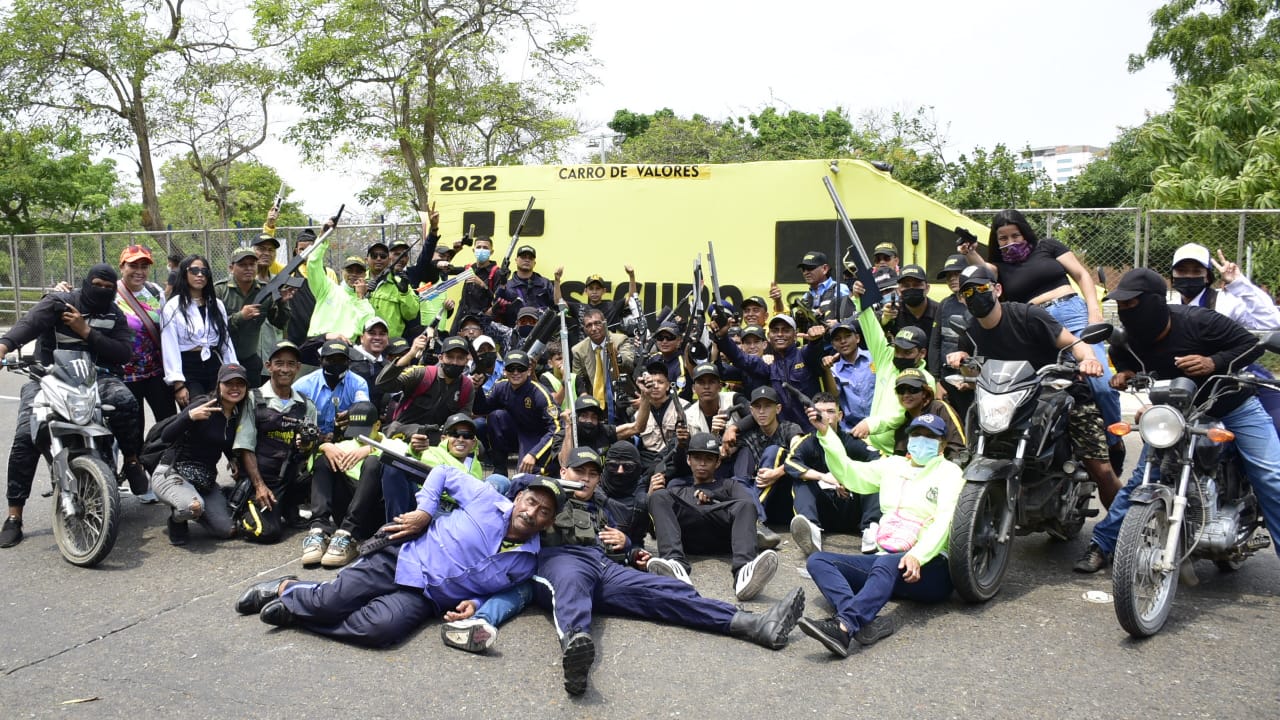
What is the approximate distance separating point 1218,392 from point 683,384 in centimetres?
405

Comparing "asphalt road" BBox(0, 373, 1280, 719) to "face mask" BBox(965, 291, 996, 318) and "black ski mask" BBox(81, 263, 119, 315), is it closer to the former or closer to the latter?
"face mask" BBox(965, 291, 996, 318)

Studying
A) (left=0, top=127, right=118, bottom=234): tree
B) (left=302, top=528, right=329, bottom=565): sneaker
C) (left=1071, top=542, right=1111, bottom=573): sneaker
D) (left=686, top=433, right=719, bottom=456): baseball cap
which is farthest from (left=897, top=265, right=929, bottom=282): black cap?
(left=0, top=127, right=118, bottom=234): tree

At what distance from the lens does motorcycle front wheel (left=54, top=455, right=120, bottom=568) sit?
19.6 ft

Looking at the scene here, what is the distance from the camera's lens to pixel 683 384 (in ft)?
27.6

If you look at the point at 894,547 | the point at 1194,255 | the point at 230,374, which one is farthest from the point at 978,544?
the point at 230,374

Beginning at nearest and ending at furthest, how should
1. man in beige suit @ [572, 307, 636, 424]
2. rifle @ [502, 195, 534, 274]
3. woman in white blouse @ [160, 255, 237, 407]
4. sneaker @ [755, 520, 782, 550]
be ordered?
sneaker @ [755, 520, 782, 550] → woman in white blouse @ [160, 255, 237, 407] → man in beige suit @ [572, 307, 636, 424] → rifle @ [502, 195, 534, 274]

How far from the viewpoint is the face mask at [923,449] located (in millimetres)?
5715

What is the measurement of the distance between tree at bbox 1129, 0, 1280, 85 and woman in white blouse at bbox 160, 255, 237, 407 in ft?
72.7

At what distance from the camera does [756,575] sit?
17.7ft

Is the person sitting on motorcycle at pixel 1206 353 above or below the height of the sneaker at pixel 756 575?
above

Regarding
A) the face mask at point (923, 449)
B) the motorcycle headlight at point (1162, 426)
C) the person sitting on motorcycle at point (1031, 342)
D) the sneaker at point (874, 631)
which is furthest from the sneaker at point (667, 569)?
the motorcycle headlight at point (1162, 426)

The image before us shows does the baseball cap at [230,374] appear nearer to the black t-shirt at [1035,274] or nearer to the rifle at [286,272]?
the rifle at [286,272]

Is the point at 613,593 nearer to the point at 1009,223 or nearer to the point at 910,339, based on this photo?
the point at 910,339

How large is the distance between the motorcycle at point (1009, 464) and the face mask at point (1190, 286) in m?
0.93
